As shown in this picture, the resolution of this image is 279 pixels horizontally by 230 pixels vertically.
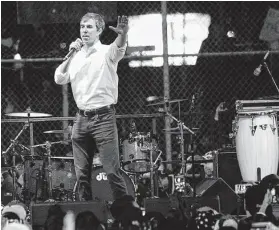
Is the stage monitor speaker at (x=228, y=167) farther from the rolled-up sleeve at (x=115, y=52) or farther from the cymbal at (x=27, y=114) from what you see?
the cymbal at (x=27, y=114)

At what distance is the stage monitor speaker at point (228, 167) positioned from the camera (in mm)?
8992

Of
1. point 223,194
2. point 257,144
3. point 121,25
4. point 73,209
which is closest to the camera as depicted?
point 73,209

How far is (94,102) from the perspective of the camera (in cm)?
701

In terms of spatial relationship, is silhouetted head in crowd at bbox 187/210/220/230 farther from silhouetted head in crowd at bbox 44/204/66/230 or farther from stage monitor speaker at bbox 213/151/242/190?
stage monitor speaker at bbox 213/151/242/190

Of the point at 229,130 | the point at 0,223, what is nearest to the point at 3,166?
the point at 229,130

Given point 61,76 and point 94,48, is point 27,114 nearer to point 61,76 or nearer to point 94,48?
point 61,76

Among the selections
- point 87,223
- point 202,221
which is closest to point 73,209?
point 87,223

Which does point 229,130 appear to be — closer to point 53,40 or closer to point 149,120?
point 149,120

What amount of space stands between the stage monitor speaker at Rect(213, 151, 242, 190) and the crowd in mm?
3022

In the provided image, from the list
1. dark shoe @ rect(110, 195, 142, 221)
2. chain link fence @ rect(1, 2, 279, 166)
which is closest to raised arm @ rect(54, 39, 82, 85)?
dark shoe @ rect(110, 195, 142, 221)

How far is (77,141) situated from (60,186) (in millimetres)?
3406

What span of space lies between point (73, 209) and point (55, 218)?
68cm

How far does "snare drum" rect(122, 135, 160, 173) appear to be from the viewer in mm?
10133

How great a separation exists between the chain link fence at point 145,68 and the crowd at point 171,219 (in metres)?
5.74
